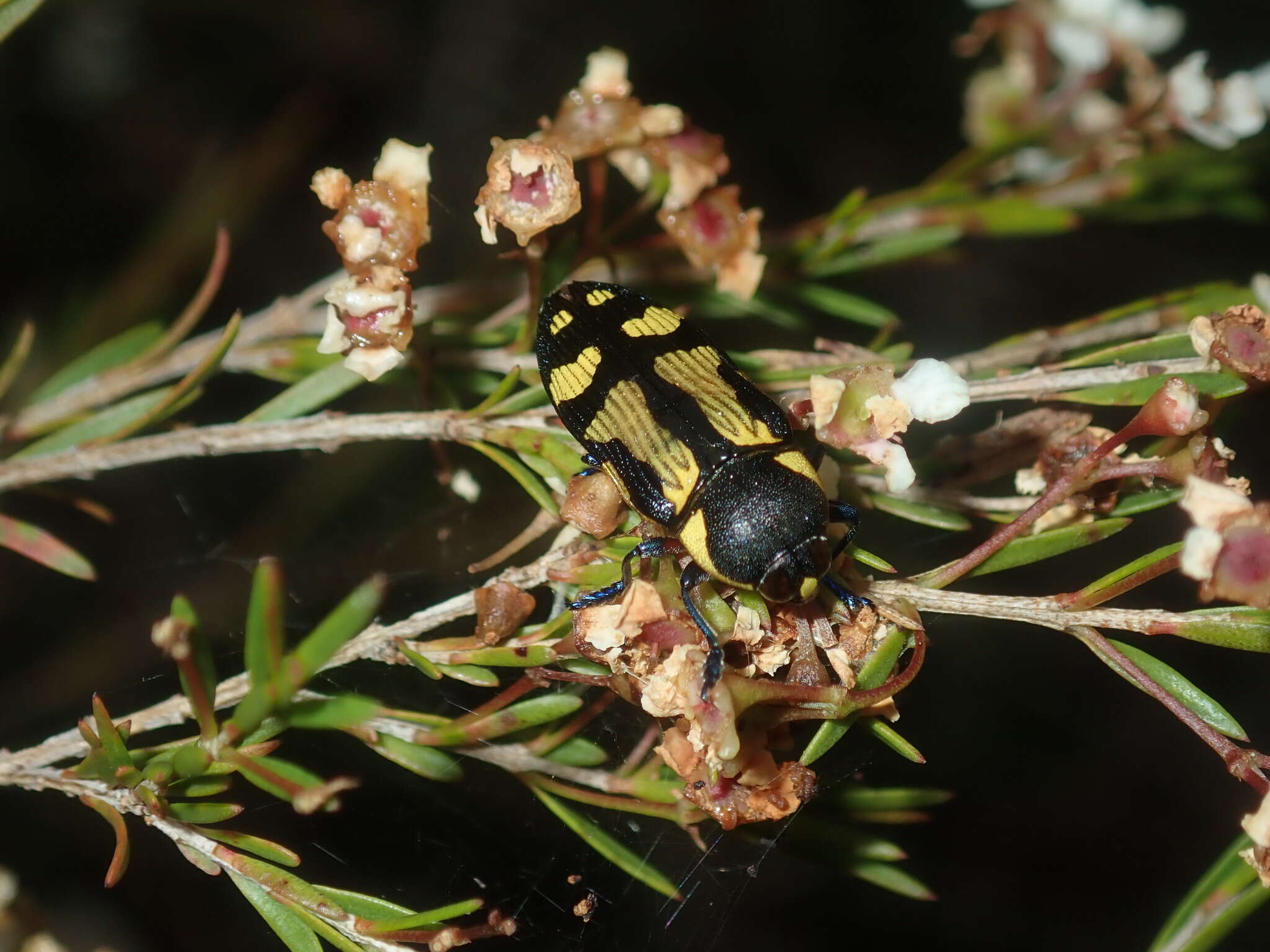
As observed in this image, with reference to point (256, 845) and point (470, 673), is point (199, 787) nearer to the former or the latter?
point (256, 845)

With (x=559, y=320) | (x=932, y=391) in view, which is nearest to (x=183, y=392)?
(x=559, y=320)

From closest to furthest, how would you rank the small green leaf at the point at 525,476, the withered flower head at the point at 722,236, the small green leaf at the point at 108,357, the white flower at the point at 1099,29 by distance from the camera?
1. the small green leaf at the point at 525,476
2. the withered flower head at the point at 722,236
3. the small green leaf at the point at 108,357
4. the white flower at the point at 1099,29

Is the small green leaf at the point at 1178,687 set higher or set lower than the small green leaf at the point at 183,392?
lower

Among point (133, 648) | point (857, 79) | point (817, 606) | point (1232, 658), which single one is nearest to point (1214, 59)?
point (857, 79)

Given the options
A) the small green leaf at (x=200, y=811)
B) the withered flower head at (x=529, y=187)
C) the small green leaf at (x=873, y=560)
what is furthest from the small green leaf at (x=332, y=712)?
the withered flower head at (x=529, y=187)

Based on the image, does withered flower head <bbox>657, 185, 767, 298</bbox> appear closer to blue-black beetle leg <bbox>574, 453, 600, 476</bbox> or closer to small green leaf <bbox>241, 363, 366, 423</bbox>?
blue-black beetle leg <bbox>574, 453, 600, 476</bbox>

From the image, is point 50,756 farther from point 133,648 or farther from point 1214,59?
point 1214,59

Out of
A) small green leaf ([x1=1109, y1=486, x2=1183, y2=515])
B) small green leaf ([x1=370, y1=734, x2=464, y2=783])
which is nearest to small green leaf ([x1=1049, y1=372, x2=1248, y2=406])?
small green leaf ([x1=1109, y1=486, x2=1183, y2=515])

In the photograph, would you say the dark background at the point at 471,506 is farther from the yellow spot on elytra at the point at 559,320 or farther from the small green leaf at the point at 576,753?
the yellow spot on elytra at the point at 559,320
